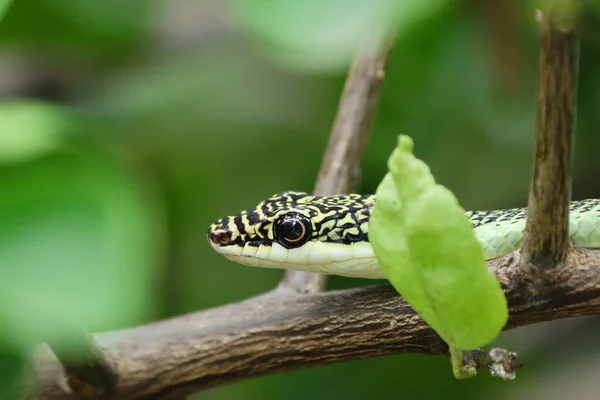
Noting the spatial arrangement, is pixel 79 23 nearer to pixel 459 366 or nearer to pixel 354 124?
pixel 354 124

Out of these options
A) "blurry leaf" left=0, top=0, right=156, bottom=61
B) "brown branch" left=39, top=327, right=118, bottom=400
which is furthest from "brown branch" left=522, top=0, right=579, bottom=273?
"blurry leaf" left=0, top=0, right=156, bottom=61

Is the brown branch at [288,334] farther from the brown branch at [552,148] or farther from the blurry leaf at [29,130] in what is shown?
the blurry leaf at [29,130]

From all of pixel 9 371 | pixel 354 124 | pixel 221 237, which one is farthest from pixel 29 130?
pixel 354 124

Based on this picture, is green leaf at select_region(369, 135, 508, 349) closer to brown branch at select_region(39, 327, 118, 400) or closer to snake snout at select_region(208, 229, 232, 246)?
brown branch at select_region(39, 327, 118, 400)

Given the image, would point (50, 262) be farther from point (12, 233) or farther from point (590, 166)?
point (590, 166)

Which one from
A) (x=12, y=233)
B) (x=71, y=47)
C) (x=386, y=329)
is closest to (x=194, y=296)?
(x=71, y=47)

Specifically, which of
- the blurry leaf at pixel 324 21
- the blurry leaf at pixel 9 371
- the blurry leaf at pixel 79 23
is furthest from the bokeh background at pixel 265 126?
the blurry leaf at pixel 324 21
